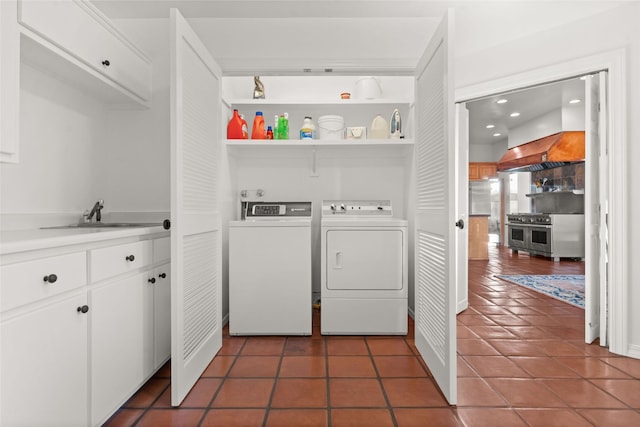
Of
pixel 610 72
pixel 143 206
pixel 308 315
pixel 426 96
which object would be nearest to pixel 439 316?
pixel 308 315

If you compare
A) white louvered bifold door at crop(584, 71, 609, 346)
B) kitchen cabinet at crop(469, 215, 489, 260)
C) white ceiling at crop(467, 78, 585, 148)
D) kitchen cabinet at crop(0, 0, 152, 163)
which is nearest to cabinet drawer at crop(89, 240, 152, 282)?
kitchen cabinet at crop(0, 0, 152, 163)

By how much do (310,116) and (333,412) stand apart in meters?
2.44

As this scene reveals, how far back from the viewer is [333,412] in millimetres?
1526

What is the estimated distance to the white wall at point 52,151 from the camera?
1634mm

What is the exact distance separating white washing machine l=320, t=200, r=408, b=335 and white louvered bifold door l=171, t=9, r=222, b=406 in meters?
0.83

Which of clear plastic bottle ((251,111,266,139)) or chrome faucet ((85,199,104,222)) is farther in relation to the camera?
clear plastic bottle ((251,111,266,139))

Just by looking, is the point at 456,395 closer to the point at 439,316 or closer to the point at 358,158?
the point at 439,316

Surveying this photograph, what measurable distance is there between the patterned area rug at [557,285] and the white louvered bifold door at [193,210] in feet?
11.5

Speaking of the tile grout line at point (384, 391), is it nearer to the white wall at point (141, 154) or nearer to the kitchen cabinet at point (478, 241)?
the white wall at point (141, 154)

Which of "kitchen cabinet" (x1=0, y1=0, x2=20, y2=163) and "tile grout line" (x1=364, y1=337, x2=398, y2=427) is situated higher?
"kitchen cabinet" (x1=0, y1=0, x2=20, y2=163)

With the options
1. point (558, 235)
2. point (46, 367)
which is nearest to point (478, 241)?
point (558, 235)

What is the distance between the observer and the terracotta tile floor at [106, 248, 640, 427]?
4.87 feet

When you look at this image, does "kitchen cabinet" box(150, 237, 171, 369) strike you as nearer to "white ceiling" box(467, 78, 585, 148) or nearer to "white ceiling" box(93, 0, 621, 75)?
"white ceiling" box(93, 0, 621, 75)

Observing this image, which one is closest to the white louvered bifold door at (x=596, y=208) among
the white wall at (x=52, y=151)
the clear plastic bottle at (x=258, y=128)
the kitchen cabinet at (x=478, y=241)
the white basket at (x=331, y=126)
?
the white basket at (x=331, y=126)
